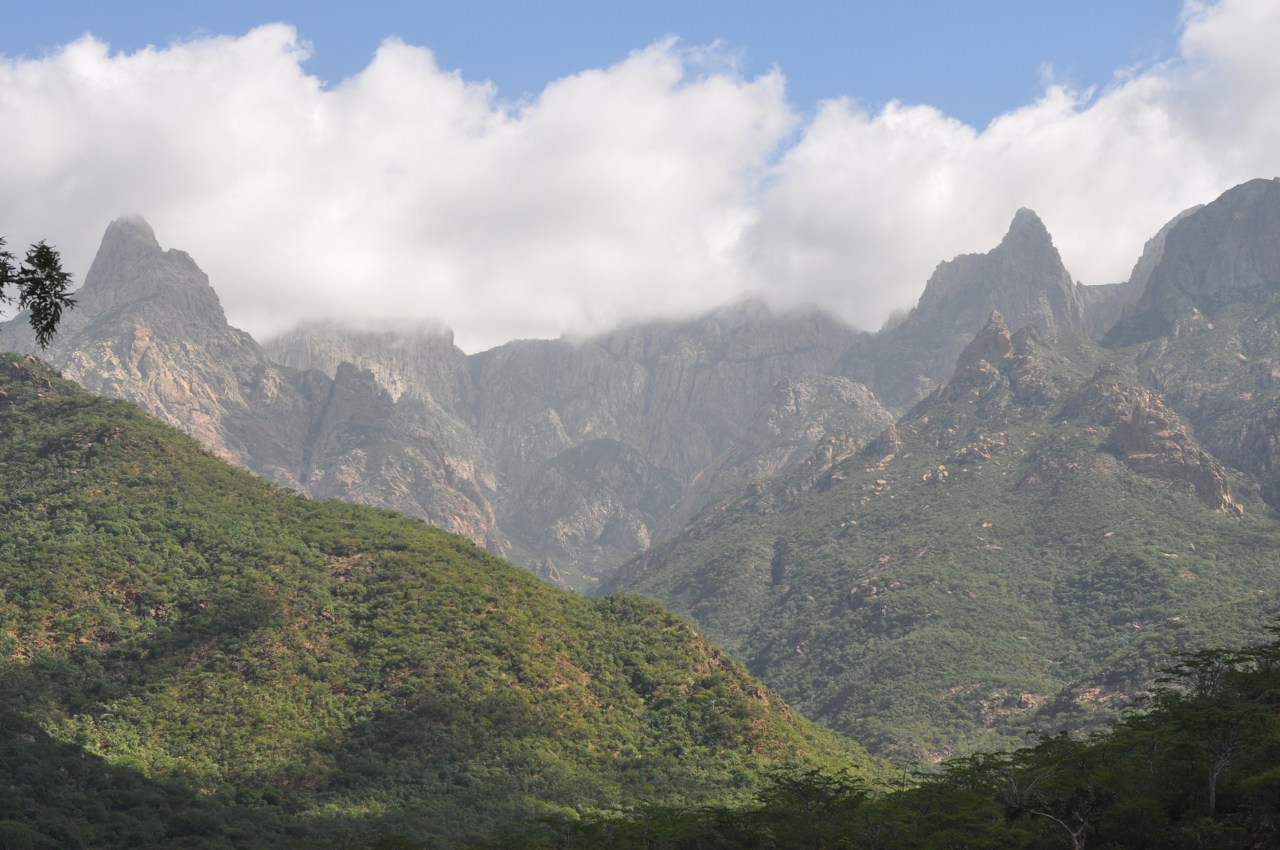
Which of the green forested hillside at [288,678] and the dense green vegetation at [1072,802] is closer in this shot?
the dense green vegetation at [1072,802]

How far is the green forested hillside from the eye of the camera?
116 meters

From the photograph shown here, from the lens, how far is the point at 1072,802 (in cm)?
7412

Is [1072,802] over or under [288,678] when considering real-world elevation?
under

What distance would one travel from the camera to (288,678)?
143000 millimetres

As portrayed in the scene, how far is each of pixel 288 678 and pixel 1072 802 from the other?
105m

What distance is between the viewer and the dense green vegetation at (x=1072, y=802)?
70938mm

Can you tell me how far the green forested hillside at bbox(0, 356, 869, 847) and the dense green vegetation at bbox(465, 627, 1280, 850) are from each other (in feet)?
82.1

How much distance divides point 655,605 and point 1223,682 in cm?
11324

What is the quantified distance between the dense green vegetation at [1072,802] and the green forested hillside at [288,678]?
2502 cm

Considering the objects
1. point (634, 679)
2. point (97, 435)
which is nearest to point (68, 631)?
point (97, 435)

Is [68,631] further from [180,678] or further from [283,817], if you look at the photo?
[283,817]

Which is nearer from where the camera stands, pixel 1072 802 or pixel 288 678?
pixel 1072 802

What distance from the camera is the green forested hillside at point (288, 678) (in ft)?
382

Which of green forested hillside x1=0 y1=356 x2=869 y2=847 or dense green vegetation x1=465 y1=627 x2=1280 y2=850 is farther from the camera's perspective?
green forested hillside x1=0 y1=356 x2=869 y2=847
